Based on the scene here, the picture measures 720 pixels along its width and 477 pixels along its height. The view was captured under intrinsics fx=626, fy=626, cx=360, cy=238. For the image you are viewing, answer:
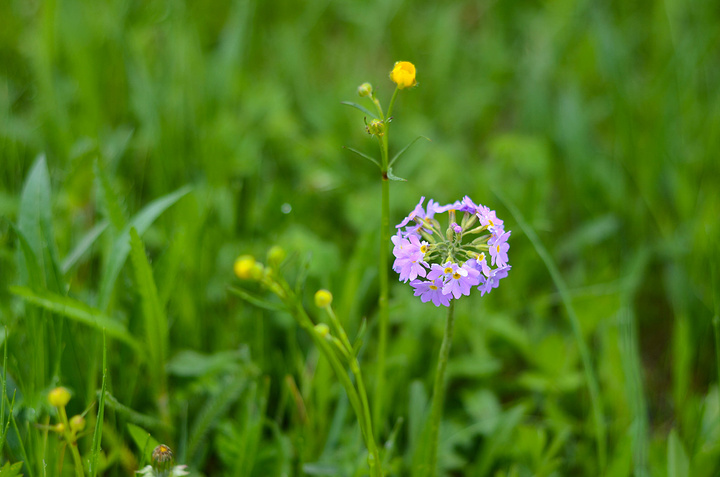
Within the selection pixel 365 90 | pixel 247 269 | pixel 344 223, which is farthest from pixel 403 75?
pixel 344 223

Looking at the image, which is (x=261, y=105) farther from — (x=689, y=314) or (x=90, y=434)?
(x=689, y=314)

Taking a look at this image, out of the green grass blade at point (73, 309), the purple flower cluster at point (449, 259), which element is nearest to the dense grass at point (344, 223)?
the green grass blade at point (73, 309)

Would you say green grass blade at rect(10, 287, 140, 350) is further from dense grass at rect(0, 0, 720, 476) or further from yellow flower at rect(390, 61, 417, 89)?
yellow flower at rect(390, 61, 417, 89)

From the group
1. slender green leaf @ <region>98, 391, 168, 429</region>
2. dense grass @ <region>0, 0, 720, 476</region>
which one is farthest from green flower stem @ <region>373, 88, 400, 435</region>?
slender green leaf @ <region>98, 391, 168, 429</region>

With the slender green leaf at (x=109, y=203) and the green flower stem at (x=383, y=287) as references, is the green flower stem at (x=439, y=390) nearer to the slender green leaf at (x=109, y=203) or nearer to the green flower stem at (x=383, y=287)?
the green flower stem at (x=383, y=287)

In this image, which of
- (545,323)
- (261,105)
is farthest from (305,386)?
(261,105)

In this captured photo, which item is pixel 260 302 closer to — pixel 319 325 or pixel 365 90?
pixel 319 325

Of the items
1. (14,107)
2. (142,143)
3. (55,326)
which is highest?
(14,107)
